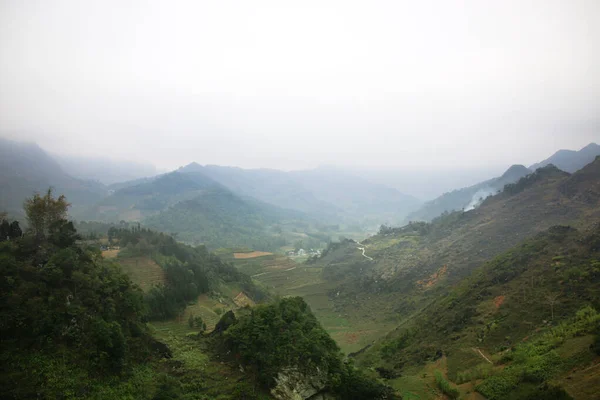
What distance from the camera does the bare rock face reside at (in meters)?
25.8

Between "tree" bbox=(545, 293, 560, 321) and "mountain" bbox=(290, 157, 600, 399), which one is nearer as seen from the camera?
"mountain" bbox=(290, 157, 600, 399)

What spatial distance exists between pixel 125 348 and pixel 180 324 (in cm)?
1910

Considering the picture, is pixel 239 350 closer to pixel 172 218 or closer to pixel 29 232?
pixel 29 232

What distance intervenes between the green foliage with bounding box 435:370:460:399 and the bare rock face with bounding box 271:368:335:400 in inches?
372

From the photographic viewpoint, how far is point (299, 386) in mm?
26359

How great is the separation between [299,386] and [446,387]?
1230cm

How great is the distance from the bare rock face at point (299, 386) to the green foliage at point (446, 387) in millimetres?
9436

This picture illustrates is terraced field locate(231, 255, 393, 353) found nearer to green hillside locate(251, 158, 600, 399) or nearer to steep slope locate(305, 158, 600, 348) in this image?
green hillside locate(251, 158, 600, 399)

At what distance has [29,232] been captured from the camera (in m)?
30.0

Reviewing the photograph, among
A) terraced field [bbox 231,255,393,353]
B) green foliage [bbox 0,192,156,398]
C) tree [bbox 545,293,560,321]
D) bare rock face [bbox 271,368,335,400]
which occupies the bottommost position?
terraced field [bbox 231,255,393,353]

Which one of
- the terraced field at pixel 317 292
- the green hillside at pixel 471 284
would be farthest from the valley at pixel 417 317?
the terraced field at pixel 317 292

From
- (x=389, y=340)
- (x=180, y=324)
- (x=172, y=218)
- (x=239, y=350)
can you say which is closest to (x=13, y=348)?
(x=239, y=350)

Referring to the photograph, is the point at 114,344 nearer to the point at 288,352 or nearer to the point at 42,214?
A: the point at 288,352

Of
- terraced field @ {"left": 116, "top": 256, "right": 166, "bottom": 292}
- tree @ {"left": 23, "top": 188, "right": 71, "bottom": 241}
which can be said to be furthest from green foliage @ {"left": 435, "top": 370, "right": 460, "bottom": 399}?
terraced field @ {"left": 116, "top": 256, "right": 166, "bottom": 292}
